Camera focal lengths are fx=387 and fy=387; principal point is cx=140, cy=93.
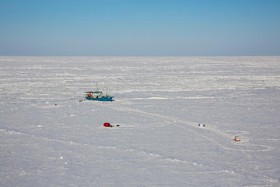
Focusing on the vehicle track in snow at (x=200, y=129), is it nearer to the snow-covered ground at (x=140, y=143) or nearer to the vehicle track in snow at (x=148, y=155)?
the snow-covered ground at (x=140, y=143)

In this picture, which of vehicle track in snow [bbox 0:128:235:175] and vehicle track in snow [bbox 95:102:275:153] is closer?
vehicle track in snow [bbox 0:128:235:175]

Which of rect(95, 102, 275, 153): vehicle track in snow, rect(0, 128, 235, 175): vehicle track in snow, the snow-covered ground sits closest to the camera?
the snow-covered ground

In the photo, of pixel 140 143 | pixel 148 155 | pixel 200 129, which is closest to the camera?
pixel 148 155

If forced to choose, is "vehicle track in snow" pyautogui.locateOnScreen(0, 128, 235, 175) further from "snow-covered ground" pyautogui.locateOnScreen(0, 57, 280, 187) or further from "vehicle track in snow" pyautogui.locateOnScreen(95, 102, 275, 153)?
"vehicle track in snow" pyautogui.locateOnScreen(95, 102, 275, 153)

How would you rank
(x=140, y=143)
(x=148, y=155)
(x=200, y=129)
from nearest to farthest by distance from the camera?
(x=148, y=155), (x=140, y=143), (x=200, y=129)

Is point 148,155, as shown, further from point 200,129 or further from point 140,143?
point 200,129

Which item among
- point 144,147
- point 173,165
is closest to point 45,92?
point 144,147

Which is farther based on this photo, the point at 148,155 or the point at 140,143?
the point at 140,143

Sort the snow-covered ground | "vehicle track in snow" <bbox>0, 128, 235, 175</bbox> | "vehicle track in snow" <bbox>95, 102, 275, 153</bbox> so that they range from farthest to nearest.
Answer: "vehicle track in snow" <bbox>95, 102, 275, 153</bbox> < "vehicle track in snow" <bbox>0, 128, 235, 175</bbox> < the snow-covered ground

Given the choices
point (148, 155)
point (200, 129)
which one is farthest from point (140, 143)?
point (200, 129)

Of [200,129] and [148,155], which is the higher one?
[200,129]

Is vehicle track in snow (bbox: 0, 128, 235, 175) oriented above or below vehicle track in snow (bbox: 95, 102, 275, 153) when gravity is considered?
below

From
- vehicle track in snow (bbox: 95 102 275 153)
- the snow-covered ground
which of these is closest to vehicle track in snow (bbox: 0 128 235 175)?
the snow-covered ground

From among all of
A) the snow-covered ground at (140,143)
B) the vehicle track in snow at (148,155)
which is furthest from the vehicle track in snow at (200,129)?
the vehicle track in snow at (148,155)
